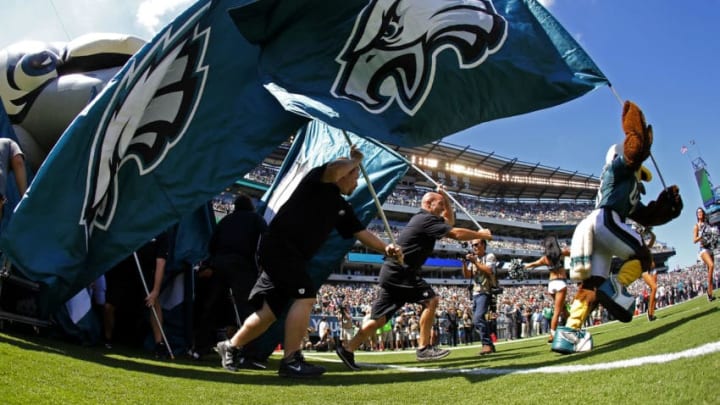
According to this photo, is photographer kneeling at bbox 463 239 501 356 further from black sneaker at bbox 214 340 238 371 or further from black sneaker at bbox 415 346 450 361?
black sneaker at bbox 214 340 238 371

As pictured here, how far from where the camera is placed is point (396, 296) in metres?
5.55

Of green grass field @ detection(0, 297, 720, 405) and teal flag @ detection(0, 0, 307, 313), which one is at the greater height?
teal flag @ detection(0, 0, 307, 313)

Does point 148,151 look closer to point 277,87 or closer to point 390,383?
point 277,87

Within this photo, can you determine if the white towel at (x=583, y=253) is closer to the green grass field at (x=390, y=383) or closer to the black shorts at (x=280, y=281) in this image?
the green grass field at (x=390, y=383)

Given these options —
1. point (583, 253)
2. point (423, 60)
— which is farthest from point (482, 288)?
point (423, 60)

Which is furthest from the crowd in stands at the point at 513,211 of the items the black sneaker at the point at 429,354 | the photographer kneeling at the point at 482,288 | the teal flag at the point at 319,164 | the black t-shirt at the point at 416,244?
the black t-shirt at the point at 416,244

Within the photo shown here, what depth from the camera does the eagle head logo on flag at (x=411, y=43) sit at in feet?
15.8

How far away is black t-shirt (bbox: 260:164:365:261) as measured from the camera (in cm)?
374

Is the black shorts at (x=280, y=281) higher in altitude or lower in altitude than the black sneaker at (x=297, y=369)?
higher

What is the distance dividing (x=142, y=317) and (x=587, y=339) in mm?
4700

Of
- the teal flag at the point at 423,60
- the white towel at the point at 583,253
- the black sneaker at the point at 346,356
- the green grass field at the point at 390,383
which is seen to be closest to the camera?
the green grass field at the point at 390,383

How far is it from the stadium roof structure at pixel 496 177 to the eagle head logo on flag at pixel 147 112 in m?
47.8

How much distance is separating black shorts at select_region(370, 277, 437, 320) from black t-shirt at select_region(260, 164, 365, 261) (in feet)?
6.05

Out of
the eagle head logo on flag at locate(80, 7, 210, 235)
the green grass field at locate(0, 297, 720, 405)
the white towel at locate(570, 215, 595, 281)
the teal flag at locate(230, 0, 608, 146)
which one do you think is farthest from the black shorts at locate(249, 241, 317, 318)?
the white towel at locate(570, 215, 595, 281)
